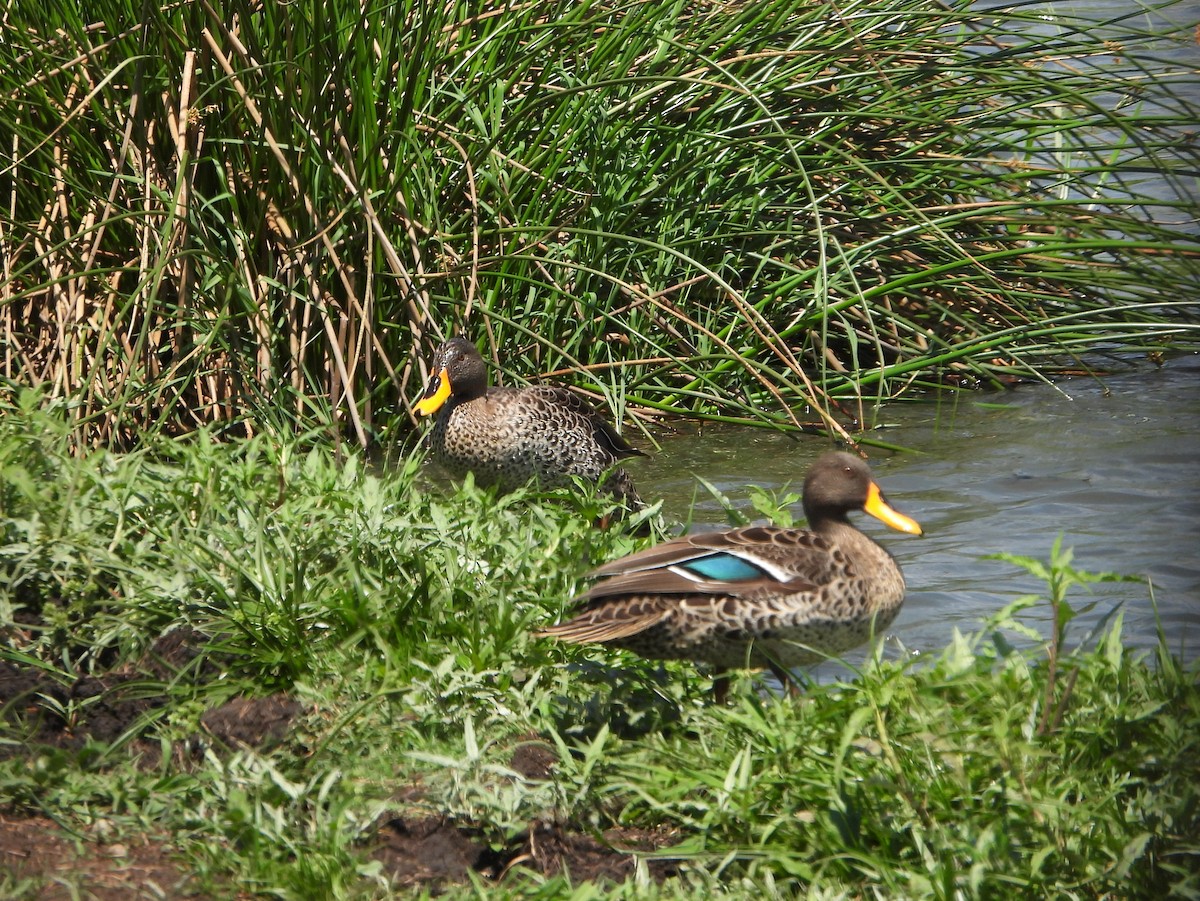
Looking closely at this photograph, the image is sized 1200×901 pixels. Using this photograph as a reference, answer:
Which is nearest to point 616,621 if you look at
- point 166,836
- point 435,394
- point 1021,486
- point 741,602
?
point 741,602

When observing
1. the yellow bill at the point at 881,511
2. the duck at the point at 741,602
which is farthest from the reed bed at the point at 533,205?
the duck at the point at 741,602

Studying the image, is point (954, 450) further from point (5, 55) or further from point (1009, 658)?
point (5, 55)

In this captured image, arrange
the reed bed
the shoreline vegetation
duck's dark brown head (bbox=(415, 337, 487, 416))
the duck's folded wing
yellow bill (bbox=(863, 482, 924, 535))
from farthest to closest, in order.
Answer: duck's dark brown head (bbox=(415, 337, 487, 416))
the reed bed
yellow bill (bbox=(863, 482, 924, 535))
the duck's folded wing
the shoreline vegetation

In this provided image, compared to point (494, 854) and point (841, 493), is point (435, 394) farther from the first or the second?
point (494, 854)

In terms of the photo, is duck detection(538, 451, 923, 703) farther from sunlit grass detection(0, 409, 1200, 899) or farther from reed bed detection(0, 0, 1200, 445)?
reed bed detection(0, 0, 1200, 445)

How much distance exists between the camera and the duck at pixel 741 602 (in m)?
3.64

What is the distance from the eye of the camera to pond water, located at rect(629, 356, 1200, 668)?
16.0 ft

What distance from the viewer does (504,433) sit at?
5.73 meters

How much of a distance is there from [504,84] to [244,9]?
1303mm

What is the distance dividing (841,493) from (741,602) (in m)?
0.77

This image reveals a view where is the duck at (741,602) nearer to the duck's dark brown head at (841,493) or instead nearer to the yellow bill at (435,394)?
the duck's dark brown head at (841,493)

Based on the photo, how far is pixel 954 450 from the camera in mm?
6699

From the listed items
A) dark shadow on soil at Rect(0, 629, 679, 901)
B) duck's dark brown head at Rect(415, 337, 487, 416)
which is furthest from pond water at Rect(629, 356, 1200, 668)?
dark shadow on soil at Rect(0, 629, 679, 901)

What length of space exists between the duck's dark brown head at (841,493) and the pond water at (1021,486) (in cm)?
49
